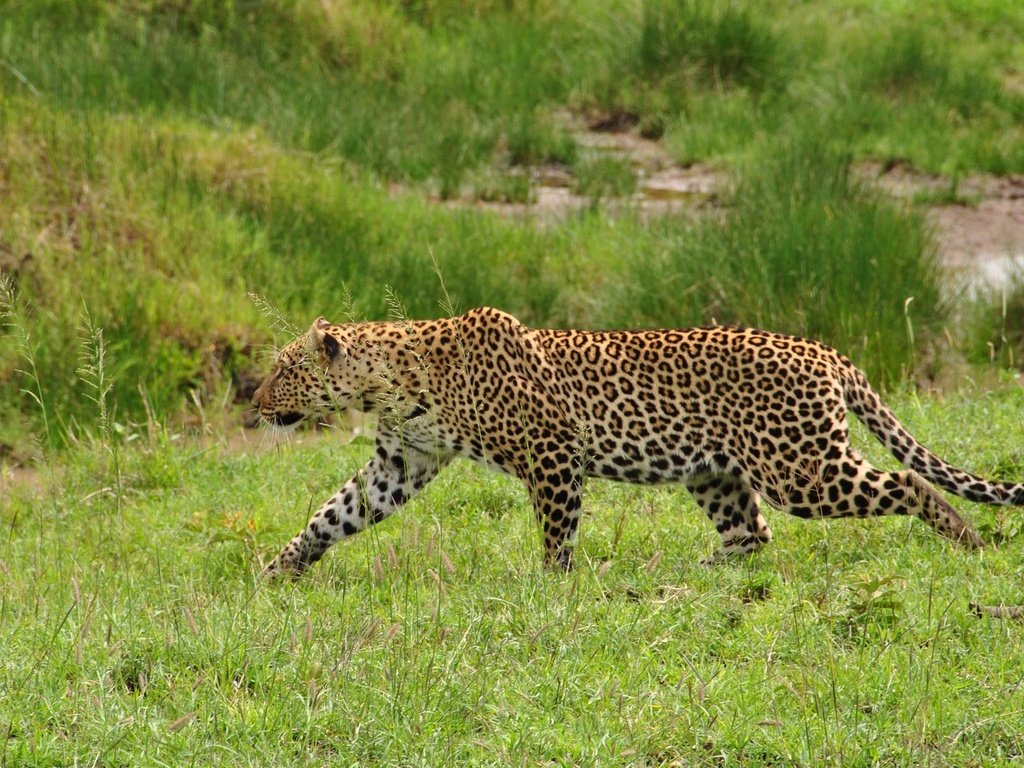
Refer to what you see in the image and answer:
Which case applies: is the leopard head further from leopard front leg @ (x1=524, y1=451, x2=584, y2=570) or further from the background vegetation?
leopard front leg @ (x1=524, y1=451, x2=584, y2=570)

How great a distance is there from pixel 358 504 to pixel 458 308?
396 cm

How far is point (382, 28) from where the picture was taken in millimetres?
17438

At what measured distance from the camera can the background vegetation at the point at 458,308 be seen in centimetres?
510

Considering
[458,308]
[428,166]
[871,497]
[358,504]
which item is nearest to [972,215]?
[428,166]

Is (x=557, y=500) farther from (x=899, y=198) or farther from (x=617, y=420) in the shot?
(x=899, y=198)

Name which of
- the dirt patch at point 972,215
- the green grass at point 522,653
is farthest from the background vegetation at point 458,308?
the dirt patch at point 972,215

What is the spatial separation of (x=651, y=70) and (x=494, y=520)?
406 inches

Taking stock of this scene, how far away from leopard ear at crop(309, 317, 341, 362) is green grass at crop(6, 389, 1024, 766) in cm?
83

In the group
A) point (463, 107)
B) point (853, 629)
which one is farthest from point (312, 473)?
point (463, 107)

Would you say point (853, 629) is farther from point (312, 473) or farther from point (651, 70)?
point (651, 70)

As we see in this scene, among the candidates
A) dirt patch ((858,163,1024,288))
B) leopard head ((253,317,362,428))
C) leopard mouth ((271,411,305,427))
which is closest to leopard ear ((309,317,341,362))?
leopard head ((253,317,362,428))

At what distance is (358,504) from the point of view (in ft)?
22.9

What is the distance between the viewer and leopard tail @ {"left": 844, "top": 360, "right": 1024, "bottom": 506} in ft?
21.6

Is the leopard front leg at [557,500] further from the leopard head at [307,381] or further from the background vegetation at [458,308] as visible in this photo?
the leopard head at [307,381]
